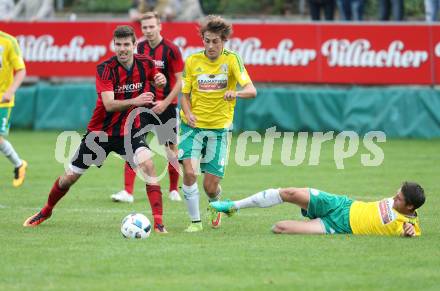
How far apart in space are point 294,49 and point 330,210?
11.5m

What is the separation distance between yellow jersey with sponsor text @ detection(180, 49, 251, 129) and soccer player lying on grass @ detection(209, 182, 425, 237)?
1.22 meters

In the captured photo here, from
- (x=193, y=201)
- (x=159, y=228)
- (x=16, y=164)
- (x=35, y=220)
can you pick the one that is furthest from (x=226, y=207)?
(x=16, y=164)

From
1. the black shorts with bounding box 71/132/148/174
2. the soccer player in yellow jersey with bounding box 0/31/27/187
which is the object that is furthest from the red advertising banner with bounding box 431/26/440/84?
the black shorts with bounding box 71/132/148/174

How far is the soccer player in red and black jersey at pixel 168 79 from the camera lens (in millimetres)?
13141

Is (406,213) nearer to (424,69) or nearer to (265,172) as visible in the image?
(265,172)

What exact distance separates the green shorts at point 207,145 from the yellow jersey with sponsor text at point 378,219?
5.29 feet

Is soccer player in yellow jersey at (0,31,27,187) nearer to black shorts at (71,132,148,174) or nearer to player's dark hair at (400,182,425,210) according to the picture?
black shorts at (71,132,148,174)

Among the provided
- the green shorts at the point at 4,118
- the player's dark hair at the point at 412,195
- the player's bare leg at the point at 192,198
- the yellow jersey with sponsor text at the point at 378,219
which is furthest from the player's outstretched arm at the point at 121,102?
the green shorts at the point at 4,118

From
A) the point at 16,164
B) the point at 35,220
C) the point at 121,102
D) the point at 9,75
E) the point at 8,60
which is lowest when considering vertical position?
the point at 16,164

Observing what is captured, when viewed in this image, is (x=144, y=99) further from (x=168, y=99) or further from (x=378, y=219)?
(x=378, y=219)

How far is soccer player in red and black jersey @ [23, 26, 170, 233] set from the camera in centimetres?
1016

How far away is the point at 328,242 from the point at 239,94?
1.75 m

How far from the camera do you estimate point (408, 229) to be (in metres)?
9.74

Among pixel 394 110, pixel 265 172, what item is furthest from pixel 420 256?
pixel 394 110
